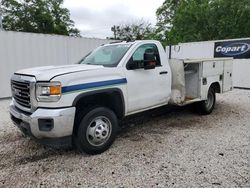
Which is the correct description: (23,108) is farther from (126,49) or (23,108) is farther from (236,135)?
(236,135)

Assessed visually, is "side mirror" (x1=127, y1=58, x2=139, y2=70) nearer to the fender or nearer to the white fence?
the fender

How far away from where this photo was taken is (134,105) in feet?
15.1

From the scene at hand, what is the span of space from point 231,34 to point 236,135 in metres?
17.9

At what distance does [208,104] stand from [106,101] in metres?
3.50

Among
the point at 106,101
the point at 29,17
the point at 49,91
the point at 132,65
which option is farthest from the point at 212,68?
the point at 29,17

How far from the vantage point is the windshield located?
460cm

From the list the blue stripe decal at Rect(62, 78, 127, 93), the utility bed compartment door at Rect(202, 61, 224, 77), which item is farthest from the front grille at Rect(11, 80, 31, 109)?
the utility bed compartment door at Rect(202, 61, 224, 77)

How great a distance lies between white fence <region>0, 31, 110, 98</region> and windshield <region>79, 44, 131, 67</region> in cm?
598

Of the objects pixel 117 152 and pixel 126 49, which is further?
pixel 126 49

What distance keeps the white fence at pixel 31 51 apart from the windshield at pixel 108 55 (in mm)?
5984

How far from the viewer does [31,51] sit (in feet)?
34.2

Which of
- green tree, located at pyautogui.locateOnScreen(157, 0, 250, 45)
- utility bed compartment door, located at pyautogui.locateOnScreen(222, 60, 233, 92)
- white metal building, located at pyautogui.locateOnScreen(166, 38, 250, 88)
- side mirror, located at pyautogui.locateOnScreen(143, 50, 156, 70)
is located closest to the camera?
side mirror, located at pyautogui.locateOnScreen(143, 50, 156, 70)

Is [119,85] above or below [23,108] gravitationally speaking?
above

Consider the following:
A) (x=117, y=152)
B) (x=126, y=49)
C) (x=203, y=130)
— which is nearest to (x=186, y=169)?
(x=117, y=152)
